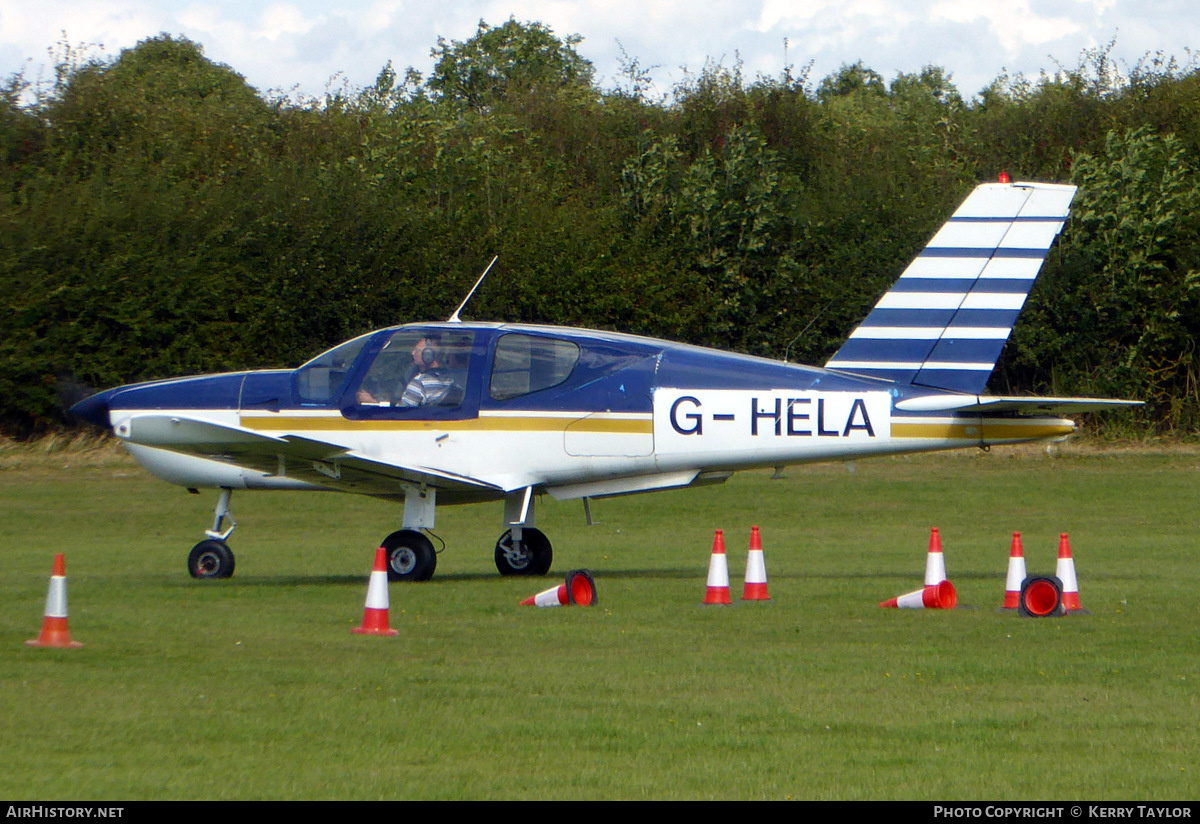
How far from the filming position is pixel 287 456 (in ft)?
40.6

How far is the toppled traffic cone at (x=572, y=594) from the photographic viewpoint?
36.8ft

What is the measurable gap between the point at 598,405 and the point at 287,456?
2755 millimetres

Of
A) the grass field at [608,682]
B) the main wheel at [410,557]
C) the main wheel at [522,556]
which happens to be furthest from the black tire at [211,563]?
the main wheel at [522,556]

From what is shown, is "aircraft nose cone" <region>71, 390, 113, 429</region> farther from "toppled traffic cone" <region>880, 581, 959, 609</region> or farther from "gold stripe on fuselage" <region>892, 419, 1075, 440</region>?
"toppled traffic cone" <region>880, 581, 959, 609</region>

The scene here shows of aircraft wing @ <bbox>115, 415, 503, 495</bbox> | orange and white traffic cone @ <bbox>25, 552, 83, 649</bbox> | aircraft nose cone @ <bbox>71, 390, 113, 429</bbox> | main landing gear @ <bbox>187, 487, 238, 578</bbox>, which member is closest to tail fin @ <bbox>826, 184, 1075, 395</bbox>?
aircraft wing @ <bbox>115, 415, 503, 495</bbox>

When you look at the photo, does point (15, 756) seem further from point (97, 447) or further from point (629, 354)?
point (97, 447)

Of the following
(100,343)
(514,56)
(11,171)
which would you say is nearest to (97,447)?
(100,343)

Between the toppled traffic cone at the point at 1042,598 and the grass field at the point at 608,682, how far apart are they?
0.67 feet

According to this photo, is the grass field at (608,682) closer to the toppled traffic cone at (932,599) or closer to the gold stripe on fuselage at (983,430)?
the toppled traffic cone at (932,599)

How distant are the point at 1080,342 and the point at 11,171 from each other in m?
21.7

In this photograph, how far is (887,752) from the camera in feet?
20.3

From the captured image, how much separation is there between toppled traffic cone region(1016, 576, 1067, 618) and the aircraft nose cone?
8452 mm

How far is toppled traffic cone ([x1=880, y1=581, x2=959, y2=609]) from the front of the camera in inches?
425

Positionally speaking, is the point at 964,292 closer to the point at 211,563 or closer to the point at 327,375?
the point at 327,375
